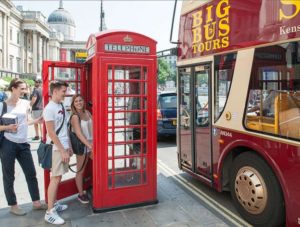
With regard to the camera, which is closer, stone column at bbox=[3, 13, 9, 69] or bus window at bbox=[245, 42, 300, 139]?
bus window at bbox=[245, 42, 300, 139]

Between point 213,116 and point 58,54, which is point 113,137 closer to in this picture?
point 213,116

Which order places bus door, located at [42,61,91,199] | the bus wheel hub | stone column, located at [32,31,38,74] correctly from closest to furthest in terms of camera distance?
the bus wheel hub
bus door, located at [42,61,91,199]
stone column, located at [32,31,38,74]

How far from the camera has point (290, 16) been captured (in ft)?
11.5

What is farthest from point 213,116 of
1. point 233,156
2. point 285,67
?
point 285,67

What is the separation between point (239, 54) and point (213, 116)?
1045mm

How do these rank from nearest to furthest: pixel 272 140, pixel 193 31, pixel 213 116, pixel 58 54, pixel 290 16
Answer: pixel 290 16 → pixel 272 140 → pixel 213 116 → pixel 193 31 → pixel 58 54

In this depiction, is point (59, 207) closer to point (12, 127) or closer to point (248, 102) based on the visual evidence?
point (12, 127)

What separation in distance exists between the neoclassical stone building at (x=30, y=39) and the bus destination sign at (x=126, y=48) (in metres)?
52.6

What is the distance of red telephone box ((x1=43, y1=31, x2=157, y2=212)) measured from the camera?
4.47 m

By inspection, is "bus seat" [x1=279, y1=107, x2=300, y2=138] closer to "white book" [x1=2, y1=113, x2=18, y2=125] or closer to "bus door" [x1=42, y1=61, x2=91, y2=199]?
"bus door" [x1=42, y1=61, x2=91, y2=199]

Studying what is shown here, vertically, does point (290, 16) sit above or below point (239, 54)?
above

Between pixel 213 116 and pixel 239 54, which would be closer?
pixel 239 54

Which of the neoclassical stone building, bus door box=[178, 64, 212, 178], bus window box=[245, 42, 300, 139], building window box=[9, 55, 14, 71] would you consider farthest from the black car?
building window box=[9, 55, 14, 71]

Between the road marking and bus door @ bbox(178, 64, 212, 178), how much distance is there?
13.2 inches
